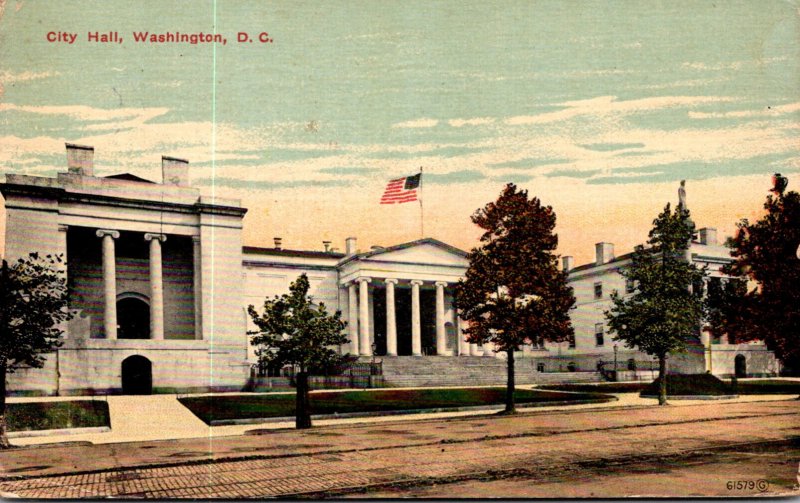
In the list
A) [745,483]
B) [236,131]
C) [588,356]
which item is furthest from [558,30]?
[588,356]

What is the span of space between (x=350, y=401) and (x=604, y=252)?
35.4ft

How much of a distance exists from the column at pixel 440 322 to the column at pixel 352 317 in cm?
507

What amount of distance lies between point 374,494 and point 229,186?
7864 millimetres

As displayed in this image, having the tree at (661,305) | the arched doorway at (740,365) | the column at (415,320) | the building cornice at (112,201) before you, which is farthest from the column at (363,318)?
the arched doorway at (740,365)

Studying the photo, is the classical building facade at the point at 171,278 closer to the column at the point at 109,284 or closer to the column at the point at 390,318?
the column at the point at 109,284

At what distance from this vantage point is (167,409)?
19719mm

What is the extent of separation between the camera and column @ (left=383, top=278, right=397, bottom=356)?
4266 centimetres

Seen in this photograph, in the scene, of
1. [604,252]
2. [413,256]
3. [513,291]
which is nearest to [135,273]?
[413,256]

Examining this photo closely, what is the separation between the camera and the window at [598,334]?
102ft

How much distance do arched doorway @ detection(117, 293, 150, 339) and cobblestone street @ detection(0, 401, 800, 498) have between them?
17.0 meters

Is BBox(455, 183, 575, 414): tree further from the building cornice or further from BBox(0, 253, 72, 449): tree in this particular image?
BBox(0, 253, 72, 449): tree

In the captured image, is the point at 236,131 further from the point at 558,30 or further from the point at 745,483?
the point at 745,483

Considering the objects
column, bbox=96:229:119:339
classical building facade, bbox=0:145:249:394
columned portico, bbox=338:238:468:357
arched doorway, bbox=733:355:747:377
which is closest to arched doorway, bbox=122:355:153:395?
classical building facade, bbox=0:145:249:394

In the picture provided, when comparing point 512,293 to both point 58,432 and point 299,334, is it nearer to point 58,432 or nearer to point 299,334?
point 299,334
